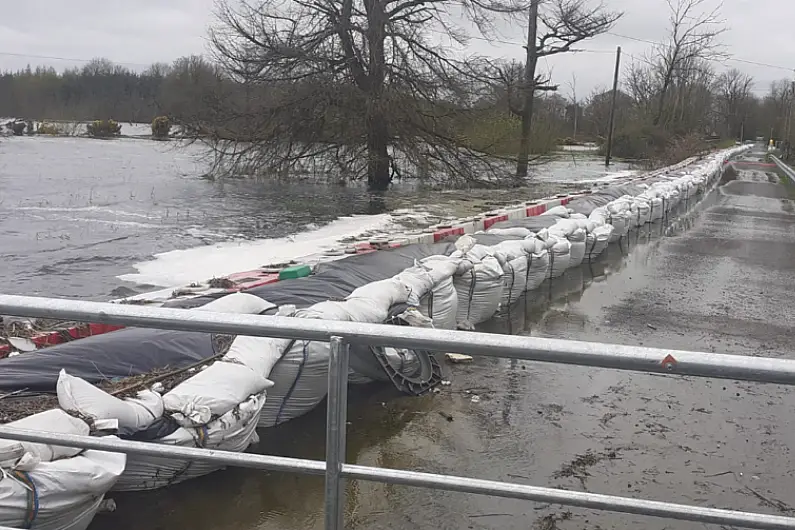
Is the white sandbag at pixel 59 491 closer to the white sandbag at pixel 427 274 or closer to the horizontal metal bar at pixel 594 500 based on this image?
the horizontal metal bar at pixel 594 500

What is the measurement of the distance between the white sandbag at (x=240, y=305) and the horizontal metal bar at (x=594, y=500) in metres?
2.45

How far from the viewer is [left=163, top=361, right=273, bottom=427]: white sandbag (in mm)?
2986

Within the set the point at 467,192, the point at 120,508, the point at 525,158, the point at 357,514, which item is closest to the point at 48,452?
the point at 120,508

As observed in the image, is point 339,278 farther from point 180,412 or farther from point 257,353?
point 180,412

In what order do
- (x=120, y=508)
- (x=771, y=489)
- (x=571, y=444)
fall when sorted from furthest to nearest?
(x=571, y=444)
(x=771, y=489)
(x=120, y=508)

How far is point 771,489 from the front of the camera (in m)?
A: 3.46

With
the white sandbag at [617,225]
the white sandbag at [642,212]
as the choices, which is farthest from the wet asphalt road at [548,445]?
the white sandbag at [642,212]

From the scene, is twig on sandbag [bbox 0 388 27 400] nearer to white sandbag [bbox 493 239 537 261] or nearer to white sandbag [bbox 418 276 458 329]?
white sandbag [bbox 418 276 458 329]

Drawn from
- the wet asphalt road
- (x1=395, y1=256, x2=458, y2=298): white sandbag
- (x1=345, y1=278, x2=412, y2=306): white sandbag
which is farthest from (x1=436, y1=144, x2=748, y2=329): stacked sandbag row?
(x1=345, y1=278, x2=412, y2=306): white sandbag

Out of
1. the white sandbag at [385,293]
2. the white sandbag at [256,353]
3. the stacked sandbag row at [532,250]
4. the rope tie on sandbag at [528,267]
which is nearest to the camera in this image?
the white sandbag at [256,353]

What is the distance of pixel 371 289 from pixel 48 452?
2.45m

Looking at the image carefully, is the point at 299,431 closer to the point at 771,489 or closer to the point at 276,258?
the point at 771,489

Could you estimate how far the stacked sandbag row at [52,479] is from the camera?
7.61ft

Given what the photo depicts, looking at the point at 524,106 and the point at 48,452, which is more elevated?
the point at 524,106
